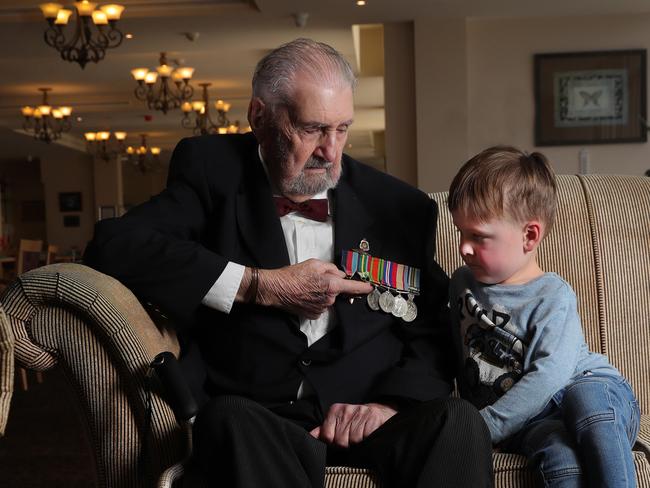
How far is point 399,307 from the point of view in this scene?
1.93 metres

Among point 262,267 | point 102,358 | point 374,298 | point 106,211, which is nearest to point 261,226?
point 262,267

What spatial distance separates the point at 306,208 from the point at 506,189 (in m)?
0.47

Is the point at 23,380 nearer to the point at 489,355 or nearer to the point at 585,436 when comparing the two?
the point at 489,355

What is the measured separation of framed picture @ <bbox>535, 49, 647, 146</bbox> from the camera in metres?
7.10

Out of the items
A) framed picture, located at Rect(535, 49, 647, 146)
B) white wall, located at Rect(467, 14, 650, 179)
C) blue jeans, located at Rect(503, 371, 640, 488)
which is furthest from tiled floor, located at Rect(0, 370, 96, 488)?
framed picture, located at Rect(535, 49, 647, 146)

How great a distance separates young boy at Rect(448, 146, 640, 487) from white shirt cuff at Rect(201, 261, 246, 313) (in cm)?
48

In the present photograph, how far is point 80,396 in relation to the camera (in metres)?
1.67

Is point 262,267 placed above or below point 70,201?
above

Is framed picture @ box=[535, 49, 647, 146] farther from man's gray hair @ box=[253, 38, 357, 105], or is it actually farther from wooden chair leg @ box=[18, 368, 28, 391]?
man's gray hair @ box=[253, 38, 357, 105]

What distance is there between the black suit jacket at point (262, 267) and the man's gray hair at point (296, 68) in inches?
7.0

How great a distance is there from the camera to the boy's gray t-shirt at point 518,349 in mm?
1650

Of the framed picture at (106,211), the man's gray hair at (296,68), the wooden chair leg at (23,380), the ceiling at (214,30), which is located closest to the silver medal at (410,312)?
the man's gray hair at (296,68)

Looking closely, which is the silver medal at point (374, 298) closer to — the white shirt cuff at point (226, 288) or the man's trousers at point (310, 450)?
the white shirt cuff at point (226, 288)

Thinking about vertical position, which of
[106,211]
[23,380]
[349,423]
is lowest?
[23,380]
